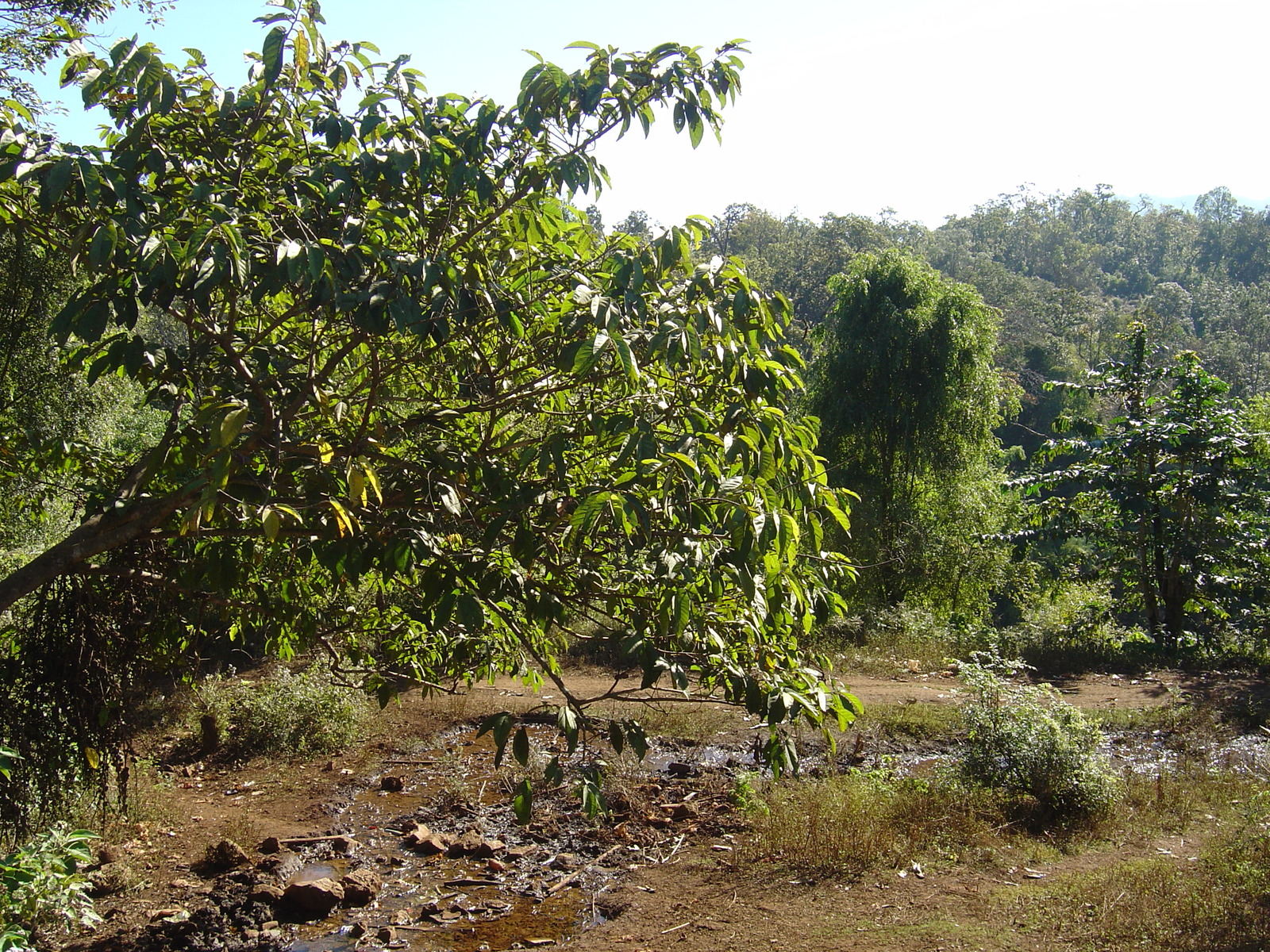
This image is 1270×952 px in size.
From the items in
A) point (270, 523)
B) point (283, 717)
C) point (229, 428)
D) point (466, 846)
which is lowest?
point (466, 846)

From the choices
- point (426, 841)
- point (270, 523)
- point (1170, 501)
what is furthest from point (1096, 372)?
point (270, 523)

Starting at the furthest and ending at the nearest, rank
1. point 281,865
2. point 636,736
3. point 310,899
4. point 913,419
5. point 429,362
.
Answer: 1. point 913,419
2. point 281,865
3. point 310,899
4. point 429,362
5. point 636,736

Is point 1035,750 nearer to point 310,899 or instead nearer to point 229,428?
point 310,899

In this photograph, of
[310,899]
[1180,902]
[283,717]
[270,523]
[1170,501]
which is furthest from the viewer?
[1170,501]

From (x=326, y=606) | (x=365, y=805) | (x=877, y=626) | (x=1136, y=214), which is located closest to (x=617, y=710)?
(x=365, y=805)

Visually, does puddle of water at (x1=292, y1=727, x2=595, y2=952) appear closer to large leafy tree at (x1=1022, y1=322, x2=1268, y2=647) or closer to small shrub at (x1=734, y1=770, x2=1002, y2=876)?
small shrub at (x1=734, y1=770, x2=1002, y2=876)

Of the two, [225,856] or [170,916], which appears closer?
[170,916]

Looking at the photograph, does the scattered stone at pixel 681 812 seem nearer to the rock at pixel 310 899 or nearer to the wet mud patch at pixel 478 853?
the wet mud patch at pixel 478 853

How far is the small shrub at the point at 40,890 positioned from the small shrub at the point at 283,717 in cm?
469

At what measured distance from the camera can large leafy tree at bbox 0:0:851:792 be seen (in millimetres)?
2814

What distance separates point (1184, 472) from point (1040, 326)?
3754cm

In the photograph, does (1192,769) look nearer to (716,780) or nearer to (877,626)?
(716,780)

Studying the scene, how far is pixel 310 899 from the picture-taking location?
6.29 meters

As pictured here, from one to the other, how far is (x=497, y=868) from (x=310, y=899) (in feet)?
4.82
